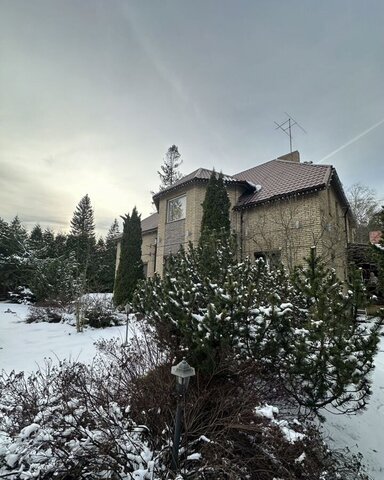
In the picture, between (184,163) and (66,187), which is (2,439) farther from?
(184,163)

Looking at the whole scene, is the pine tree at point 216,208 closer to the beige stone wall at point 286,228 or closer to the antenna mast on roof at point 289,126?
the beige stone wall at point 286,228

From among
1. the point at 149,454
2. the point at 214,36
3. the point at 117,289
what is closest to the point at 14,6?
the point at 214,36

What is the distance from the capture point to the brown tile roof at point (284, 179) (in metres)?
11.5

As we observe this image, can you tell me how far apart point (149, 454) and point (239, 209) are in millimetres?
12141

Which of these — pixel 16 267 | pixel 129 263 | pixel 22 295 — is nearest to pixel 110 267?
pixel 16 267

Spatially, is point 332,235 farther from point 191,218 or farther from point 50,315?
point 50,315

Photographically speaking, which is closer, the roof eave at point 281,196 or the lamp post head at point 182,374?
the lamp post head at point 182,374

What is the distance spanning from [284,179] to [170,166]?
20.2 meters

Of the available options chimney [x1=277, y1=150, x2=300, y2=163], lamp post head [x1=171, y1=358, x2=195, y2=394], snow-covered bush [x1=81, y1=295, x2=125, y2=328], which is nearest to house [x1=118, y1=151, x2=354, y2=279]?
chimney [x1=277, y1=150, x2=300, y2=163]

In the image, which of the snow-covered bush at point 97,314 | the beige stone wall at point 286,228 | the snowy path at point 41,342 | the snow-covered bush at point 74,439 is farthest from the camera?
the beige stone wall at point 286,228

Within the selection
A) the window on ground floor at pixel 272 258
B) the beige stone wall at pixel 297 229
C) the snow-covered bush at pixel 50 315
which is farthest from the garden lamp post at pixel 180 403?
the snow-covered bush at pixel 50 315

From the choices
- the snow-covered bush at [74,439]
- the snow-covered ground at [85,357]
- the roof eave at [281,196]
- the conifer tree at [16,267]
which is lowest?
the snow-covered ground at [85,357]

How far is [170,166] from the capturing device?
31.3 meters

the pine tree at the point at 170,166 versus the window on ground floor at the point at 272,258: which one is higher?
the pine tree at the point at 170,166
